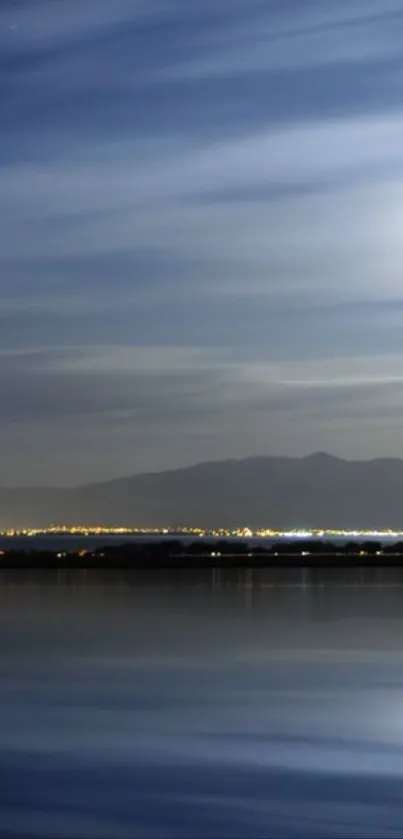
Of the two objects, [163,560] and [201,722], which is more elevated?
[163,560]

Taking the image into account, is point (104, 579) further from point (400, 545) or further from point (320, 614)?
point (400, 545)

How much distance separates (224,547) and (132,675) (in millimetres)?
116712

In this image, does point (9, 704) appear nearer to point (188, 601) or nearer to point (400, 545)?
point (188, 601)

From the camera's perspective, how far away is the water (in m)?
23.6

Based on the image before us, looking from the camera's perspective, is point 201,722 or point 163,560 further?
point 163,560

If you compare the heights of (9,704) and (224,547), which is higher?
(224,547)

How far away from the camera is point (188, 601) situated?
67.5m

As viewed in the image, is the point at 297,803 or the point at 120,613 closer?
the point at 297,803

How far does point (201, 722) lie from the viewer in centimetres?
3216

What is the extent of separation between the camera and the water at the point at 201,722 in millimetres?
23578

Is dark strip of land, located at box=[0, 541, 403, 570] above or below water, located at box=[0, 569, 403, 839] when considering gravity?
above

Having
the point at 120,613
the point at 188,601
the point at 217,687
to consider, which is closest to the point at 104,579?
the point at 188,601

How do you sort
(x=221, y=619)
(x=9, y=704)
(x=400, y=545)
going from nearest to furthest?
(x=9, y=704) → (x=221, y=619) → (x=400, y=545)

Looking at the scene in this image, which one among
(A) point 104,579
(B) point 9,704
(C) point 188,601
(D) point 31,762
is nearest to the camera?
(D) point 31,762
